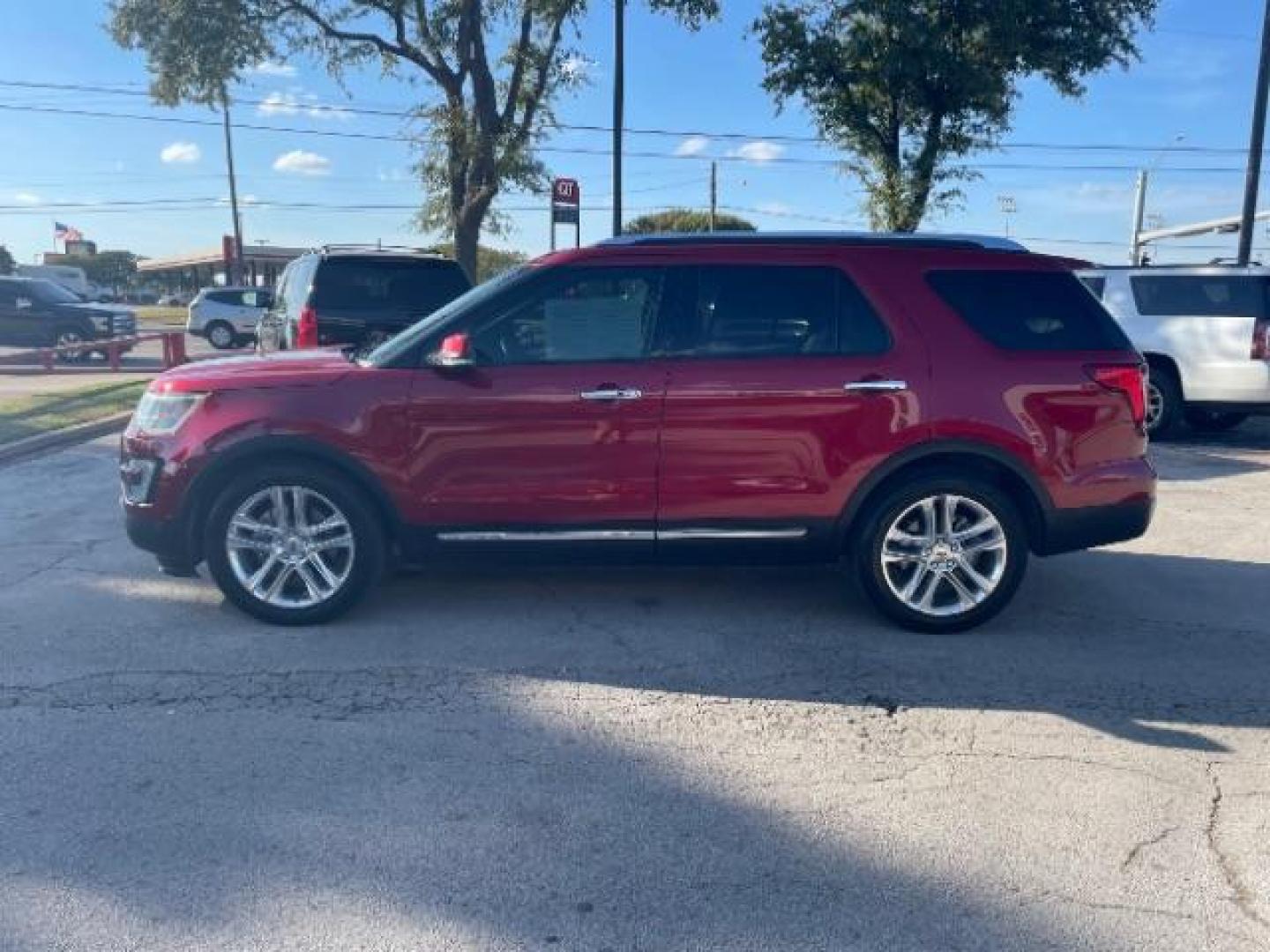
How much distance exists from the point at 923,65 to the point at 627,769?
16597mm

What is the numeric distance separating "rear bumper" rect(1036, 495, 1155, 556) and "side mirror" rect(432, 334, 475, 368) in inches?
115

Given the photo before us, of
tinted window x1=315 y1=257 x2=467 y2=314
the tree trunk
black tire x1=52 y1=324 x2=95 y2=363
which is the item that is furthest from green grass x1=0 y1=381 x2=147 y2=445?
black tire x1=52 y1=324 x2=95 y2=363

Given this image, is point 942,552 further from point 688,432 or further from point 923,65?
point 923,65

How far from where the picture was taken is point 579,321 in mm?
4996

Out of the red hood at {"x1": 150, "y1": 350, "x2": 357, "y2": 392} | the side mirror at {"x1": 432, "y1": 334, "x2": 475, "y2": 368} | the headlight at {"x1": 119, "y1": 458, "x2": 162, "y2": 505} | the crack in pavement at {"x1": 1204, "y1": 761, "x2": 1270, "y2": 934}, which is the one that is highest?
the side mirror at {"x1": 432, "y1": 334, "x2": 475, "y2": 368}

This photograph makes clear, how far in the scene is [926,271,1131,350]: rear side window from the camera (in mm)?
5059

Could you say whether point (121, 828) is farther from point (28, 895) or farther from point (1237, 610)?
point (1237, 610)

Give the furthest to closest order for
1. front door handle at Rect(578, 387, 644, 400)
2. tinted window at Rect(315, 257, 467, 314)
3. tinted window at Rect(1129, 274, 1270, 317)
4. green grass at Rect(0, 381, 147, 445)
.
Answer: tinted window at Rect(1129, 274, 1270, 317) → green grass at Rect(0, 381, 147, 445) → tinted window at Rect(315, 257, 467, 314) → front door handle at Rect(578, 387, 644, 400)

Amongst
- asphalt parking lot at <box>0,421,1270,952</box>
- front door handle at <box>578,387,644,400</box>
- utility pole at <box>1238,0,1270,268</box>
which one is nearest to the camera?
asphalt parking lot at <box>0,421,1270,952</box>

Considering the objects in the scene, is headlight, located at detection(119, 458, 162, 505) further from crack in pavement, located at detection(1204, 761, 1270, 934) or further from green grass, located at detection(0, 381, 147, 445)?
green grass, located at detection(0, 381, 147, 445)

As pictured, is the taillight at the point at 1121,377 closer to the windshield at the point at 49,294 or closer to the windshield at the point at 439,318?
A: the windshield at the point at 439,318

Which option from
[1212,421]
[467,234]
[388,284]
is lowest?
[1212,421]

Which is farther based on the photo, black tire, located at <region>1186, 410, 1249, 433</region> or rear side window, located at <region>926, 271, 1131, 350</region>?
black tire, located at <region>1186, 410, 1249, 433</region>

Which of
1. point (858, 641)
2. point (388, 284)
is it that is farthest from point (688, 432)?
point (388, 284)
